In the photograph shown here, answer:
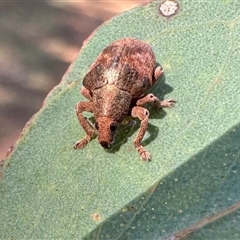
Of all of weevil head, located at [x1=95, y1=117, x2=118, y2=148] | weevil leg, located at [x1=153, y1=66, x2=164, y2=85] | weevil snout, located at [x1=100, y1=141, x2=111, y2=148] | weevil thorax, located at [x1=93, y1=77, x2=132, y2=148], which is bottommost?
weevil snout, located at [x1=100, y1=141, x2=111, y2=148]

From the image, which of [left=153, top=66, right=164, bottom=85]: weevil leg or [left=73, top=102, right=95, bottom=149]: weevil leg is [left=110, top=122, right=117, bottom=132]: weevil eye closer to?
[left=73, top=102, right=95, bottom=149]: weevil leg

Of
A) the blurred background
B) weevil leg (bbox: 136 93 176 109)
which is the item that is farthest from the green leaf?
the blurred background

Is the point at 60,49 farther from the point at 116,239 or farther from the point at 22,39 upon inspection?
the point at 116,239

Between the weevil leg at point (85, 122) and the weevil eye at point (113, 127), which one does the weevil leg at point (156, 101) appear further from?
the weevil leg at point (85, 122)

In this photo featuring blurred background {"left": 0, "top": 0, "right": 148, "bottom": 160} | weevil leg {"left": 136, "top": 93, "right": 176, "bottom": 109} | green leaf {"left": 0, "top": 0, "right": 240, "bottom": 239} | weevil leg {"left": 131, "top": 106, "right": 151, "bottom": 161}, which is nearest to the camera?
green leaf {"left": 0, "top": 0, "right": 240, "bottom": 239}

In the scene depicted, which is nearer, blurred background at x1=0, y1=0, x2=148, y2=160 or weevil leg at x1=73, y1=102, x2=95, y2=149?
weevil leg at x1=73, y1=102, x2=95, y2=149

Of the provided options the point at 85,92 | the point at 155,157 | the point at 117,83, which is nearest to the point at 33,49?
the point at 85,92

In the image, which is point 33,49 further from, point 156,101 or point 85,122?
point 156,101
